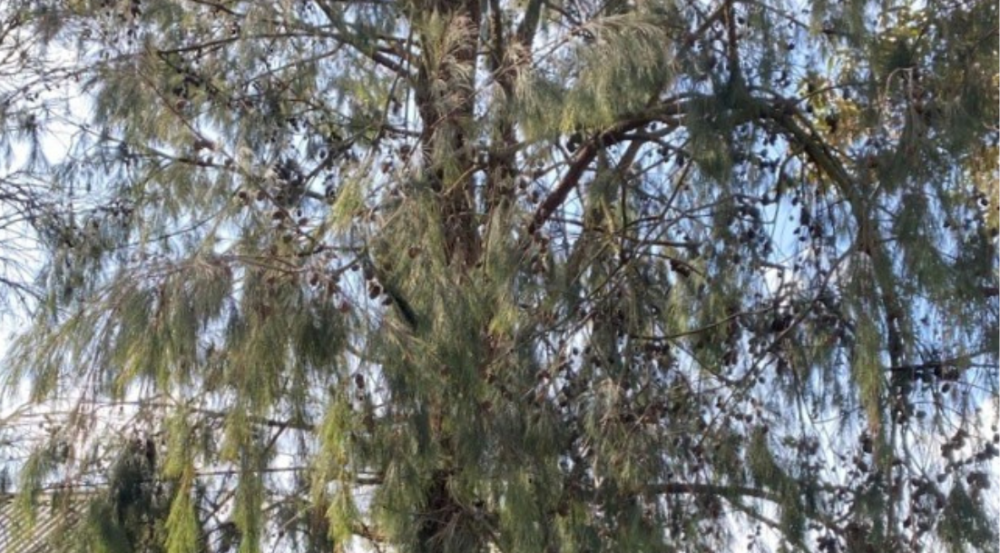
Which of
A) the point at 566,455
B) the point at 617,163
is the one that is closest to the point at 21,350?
the point at 566,455

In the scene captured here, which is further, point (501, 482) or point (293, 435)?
point (501, 482)

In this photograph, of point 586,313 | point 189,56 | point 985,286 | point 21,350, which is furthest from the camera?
point 189,56

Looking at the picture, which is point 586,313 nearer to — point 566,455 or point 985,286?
point 566,455

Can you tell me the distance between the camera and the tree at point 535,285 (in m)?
3.93

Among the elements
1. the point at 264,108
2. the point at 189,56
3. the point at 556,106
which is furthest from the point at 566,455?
the point at 189,56

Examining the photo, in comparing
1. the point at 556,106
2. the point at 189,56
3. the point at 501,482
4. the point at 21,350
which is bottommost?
the point at 501,482

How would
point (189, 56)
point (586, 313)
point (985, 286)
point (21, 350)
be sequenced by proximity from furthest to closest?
point (189, 56) → point (586, 313) → point (985, 286) → point (21, 350)

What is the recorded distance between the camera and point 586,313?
15.5ft

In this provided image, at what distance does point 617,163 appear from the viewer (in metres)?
4.95

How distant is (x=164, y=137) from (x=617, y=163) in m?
1.36

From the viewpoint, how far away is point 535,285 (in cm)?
459

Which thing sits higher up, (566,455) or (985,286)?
(985,286)

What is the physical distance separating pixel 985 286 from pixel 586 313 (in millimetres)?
1117

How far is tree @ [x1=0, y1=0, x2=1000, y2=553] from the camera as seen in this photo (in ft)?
12.9
